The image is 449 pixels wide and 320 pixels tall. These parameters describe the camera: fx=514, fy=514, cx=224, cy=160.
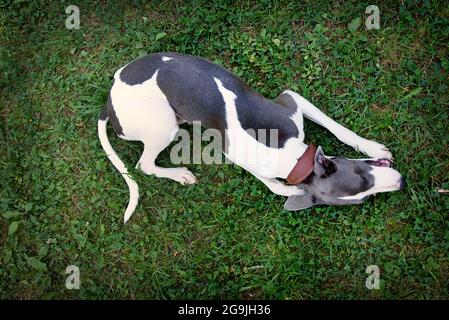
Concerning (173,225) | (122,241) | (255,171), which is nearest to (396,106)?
(255,171)

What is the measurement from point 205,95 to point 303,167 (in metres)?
1.05

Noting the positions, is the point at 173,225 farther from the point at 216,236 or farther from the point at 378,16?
the point at 378,16

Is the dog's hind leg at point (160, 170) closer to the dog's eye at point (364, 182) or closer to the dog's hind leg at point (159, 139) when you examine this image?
the dog's hind leg at point (159, 139)

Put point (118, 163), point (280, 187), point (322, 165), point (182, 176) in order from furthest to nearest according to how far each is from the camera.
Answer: point (182, 176)
point (118, 163)
point (280, 187)
point (322, 165)

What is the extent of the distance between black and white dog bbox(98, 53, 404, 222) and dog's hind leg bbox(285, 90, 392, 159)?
0.01 meters

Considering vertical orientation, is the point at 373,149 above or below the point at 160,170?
above

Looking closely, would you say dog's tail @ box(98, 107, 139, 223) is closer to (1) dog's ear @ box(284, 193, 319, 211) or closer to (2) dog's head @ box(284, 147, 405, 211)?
(1) dog's ear @ box(284, 193, 319, 211)

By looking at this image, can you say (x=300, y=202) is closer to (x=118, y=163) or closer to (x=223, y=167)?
(x=223, y=167)

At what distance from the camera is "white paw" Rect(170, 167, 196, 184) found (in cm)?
527

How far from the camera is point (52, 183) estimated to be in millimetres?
5500

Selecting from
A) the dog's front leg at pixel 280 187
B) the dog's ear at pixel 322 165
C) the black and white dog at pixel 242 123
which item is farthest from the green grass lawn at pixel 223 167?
the dog's ear at pixel 322 165

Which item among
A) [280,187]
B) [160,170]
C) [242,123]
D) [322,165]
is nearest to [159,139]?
[160,170]

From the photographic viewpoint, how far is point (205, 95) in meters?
4.48

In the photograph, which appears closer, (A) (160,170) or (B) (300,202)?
(B) (300,202)
